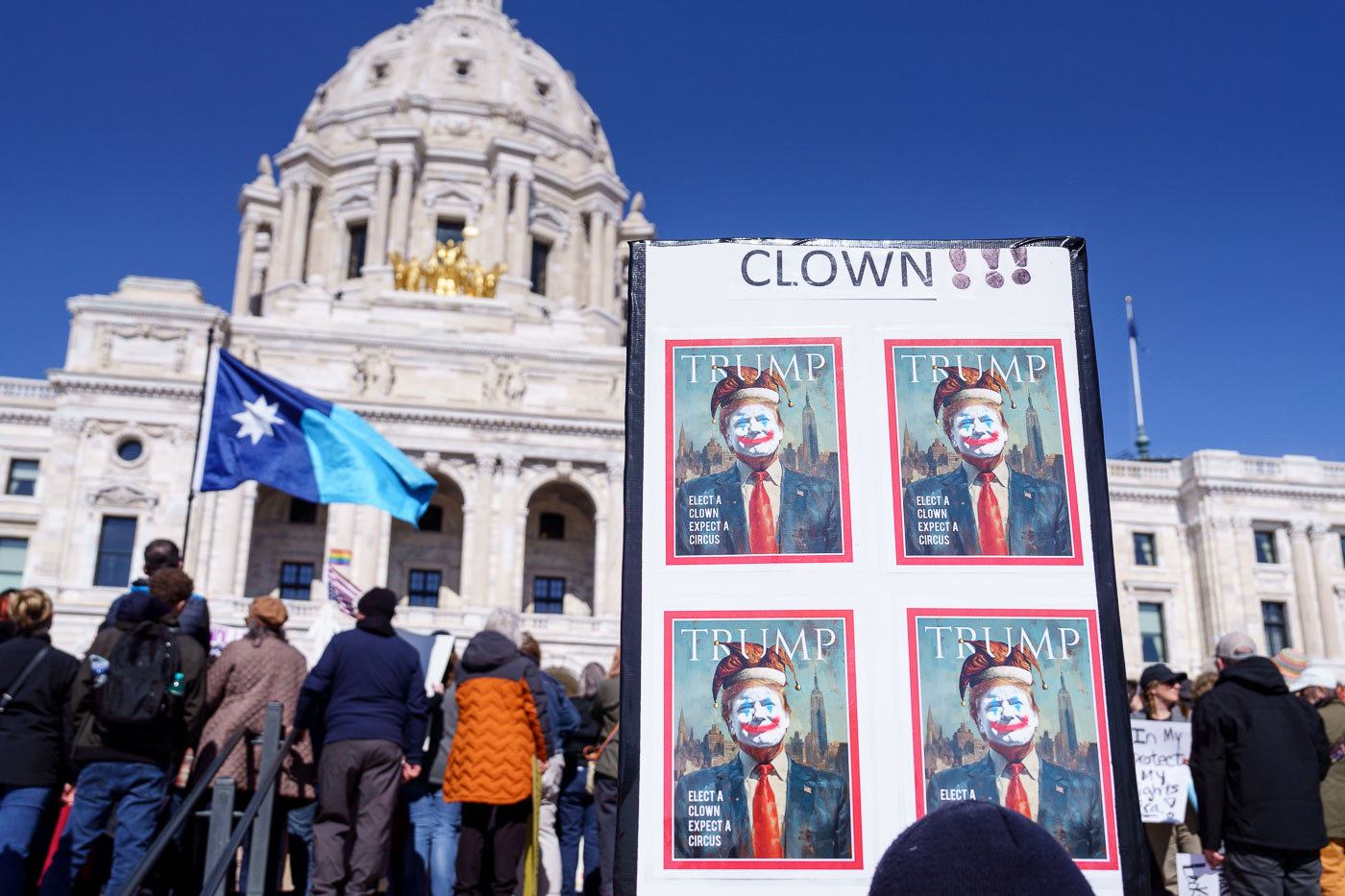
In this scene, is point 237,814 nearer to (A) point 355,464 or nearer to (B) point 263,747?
(B) point 263,747

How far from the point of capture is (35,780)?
7.13 m

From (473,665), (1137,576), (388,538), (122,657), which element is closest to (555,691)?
(473,665)

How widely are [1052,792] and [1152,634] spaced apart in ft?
147

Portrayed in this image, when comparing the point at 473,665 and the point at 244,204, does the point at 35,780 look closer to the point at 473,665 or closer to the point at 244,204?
the point at 473,665

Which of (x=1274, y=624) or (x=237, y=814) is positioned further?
(x=1274, y=624)

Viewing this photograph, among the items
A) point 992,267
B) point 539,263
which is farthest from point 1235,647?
point 539,263

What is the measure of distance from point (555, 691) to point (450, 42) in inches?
2366

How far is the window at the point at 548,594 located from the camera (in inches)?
1657

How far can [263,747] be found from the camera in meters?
7.22

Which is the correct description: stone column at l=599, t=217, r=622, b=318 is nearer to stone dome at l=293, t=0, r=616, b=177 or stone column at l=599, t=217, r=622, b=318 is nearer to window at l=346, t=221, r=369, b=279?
stone dome at l=293, t=0, r=616, b=177

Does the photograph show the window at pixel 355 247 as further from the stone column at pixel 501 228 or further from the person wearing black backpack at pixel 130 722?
the person wearing black backpack at pixel 130 722

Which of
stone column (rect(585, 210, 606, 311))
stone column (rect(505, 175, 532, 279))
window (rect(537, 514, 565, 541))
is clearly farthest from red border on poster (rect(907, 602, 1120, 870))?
stone column (rect(585, 210, 606, 311))

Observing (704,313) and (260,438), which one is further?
A: (260,438)

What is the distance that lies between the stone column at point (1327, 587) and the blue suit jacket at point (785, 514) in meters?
45.6
